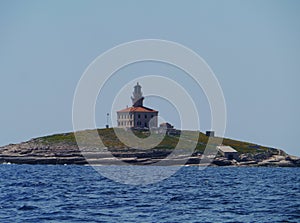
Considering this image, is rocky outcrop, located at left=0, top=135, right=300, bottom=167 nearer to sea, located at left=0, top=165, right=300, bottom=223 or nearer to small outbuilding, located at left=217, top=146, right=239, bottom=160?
small outbuilding, located at left=217, top=146, right=239, bottom=160

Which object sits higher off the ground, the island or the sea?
the island

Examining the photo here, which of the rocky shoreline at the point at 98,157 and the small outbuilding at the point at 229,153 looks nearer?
the rocky shoreline at the point at 98,157

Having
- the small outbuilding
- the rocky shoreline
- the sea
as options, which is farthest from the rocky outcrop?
the sea

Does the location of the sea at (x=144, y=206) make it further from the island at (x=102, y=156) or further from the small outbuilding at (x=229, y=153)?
the small outbuilding at (x=229, y=153)

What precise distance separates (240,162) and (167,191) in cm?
13519

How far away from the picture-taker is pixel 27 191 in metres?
58.2

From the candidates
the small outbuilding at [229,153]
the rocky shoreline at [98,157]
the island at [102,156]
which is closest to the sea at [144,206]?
the rocky shoreline at [98,157]

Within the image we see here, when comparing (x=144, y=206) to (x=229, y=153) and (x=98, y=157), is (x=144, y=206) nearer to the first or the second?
(x=98, y=157)

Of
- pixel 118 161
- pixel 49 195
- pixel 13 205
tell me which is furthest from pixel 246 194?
pixel 118 161

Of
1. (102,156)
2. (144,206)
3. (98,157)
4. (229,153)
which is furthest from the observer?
(229,153)

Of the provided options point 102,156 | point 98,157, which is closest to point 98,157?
point 98,157

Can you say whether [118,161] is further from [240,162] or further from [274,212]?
[274,212]

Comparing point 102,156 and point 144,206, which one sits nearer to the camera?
point 144,206

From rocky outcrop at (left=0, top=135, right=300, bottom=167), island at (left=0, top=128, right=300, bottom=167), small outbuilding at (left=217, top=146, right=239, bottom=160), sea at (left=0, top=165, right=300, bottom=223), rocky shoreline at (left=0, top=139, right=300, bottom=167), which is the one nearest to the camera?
sea at (left=0, top=165, right=300, bottom=223)
